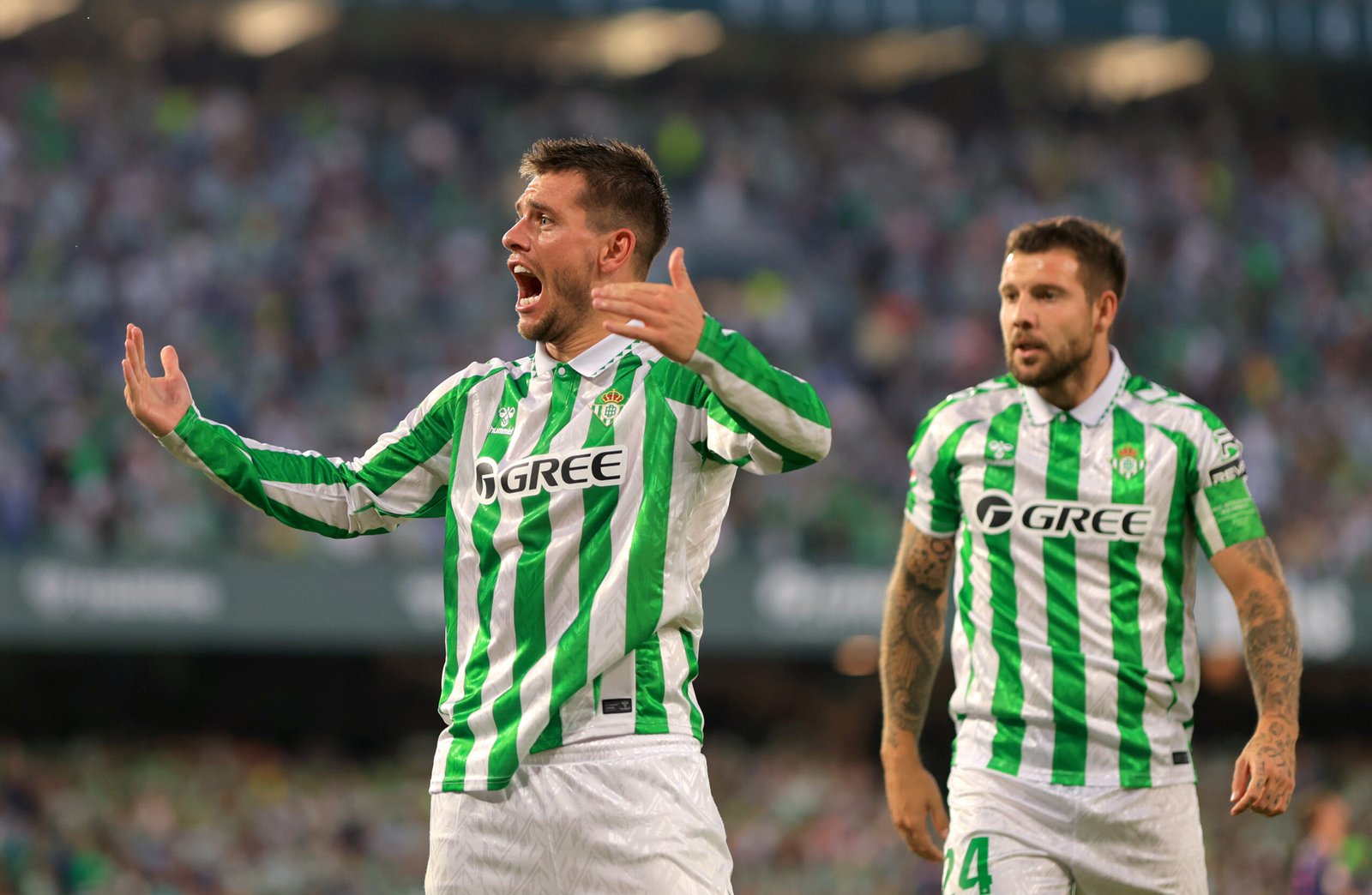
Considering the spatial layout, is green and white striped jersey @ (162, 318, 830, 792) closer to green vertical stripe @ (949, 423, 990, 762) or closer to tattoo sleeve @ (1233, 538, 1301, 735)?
green vertical stripe @ (949, 423, 990, 762)

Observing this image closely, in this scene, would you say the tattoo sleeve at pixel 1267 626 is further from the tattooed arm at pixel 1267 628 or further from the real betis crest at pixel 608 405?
the real betis crest at pixel 608 405

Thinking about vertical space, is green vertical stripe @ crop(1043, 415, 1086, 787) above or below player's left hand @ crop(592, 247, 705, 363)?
below

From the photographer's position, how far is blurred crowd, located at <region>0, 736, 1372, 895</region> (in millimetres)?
13523

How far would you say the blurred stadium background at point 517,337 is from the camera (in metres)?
14.4

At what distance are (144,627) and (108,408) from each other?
189 centimetres

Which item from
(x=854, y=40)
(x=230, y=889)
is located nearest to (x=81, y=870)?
(x=230, y=889)

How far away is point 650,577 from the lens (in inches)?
Answer: 149

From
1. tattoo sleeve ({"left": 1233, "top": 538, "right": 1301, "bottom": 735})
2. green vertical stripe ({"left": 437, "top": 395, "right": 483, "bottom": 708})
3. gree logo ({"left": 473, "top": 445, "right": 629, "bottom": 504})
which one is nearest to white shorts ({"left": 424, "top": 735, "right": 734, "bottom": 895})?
green vertical stripe ({"left": 437, "top": 395, "right": 483, "bottom": 708})

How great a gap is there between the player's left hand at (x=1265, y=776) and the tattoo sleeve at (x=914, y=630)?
3.04 ft

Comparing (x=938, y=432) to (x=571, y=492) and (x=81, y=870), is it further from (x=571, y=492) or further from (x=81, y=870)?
(x=81, y=870)

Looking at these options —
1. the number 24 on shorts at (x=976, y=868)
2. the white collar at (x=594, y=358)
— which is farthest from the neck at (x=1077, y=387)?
the white collar at (x=594, y=358)

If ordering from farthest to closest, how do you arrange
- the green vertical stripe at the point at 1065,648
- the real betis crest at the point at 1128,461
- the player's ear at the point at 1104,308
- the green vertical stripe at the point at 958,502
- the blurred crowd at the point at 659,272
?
the blurred crowd at the point at 659,272
the player's ear at the point at 1104,308
the green vertical stripe at the point at 958,502
the real betis crest at the point at 1128,461
the green vertical stripe at the point at 1065,648

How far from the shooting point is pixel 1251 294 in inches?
814

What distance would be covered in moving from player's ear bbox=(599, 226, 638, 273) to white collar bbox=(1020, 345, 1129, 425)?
1559 mm
